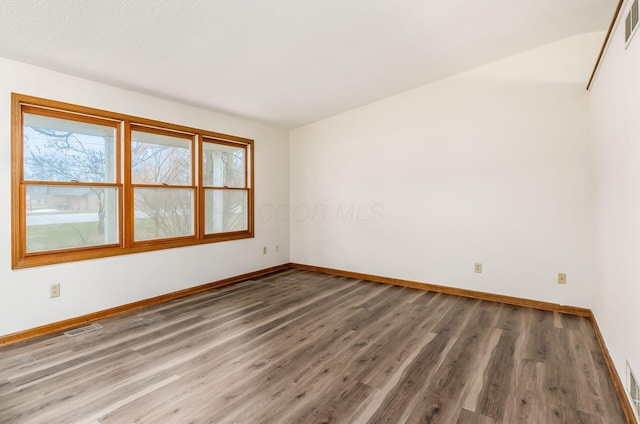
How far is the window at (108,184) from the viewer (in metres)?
2.79

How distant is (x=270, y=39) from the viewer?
2.70 metres

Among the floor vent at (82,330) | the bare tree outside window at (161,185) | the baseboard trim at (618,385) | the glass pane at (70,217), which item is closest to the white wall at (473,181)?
the baseboard trim at (618,385)

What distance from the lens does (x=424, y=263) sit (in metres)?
4.25

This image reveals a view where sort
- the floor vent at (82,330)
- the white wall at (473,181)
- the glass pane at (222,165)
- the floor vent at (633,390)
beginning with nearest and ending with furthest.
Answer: the floor vent at (633,390)
the floor vent at (82,330)
the white wall at (473,181)
the glass pane at (222,165)

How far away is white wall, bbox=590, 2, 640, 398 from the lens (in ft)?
5.66

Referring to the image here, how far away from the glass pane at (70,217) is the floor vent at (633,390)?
4244 mm

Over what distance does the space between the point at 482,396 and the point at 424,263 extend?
2.41 metres

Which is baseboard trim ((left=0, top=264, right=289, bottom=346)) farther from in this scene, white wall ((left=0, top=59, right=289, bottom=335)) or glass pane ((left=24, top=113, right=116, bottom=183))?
glass pane ((left=24, top=113, right=116, bottom=183))

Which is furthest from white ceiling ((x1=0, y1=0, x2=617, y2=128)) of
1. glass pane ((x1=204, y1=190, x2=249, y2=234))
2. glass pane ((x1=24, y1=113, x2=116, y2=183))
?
glass pane ((x1=204, y1=190, x2=249, y2=234))

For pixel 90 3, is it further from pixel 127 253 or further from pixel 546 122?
pixel 546 122

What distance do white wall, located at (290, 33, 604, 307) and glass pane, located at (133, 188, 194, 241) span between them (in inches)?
81.7

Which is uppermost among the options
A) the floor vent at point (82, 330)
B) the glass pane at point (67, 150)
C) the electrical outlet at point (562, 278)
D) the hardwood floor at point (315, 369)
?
the glass pane at point (67, 150)

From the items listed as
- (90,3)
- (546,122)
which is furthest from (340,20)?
(546,122)

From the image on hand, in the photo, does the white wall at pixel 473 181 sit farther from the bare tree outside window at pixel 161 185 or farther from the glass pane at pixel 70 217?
the glass pane at pixel 70 217
